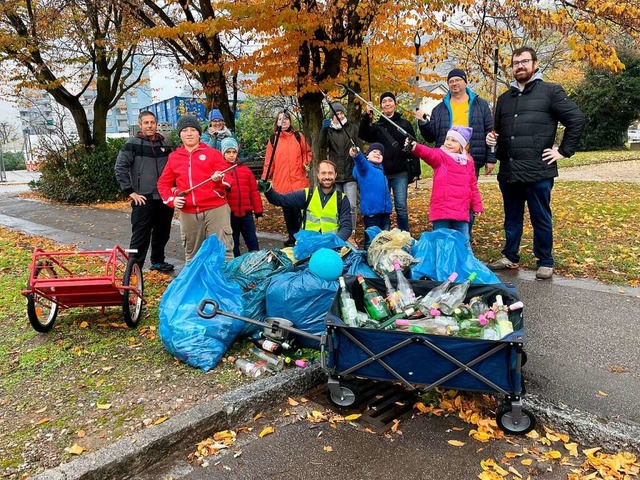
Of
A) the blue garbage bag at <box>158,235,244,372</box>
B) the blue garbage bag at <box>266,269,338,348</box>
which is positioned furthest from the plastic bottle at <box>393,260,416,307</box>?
the blue garbage bag at <box>158,235,244,372</box>

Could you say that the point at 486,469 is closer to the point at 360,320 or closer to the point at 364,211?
the point at 360,320

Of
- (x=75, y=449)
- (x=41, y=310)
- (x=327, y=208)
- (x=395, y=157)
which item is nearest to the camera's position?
(x=75, y=449)

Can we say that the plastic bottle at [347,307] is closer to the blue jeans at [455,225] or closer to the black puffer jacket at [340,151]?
the blue jeans at [455,225]

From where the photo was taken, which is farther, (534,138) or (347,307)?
(534,138)

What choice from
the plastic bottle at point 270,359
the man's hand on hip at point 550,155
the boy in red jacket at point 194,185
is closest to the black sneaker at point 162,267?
the boy in red jacket at point 194,185

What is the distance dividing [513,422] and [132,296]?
3.28 m

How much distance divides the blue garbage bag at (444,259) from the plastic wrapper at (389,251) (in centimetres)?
10

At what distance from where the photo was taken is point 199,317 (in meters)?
3.68

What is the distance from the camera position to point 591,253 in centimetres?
616

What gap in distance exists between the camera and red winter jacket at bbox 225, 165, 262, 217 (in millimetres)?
5783

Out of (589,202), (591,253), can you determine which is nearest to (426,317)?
(591,253)

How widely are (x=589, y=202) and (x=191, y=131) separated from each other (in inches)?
321

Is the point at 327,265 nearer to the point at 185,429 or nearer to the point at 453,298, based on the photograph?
the point at 453,298

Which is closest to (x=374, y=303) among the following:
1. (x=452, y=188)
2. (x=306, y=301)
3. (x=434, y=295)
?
(x=434, y=295)
